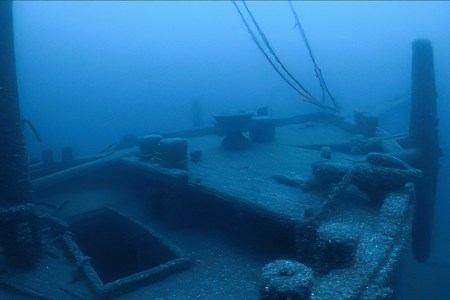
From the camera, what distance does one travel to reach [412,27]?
105m

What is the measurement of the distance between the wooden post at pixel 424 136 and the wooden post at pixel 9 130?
8865 mm

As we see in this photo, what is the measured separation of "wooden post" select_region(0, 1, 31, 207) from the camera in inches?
197

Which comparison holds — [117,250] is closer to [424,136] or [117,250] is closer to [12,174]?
[12,174]

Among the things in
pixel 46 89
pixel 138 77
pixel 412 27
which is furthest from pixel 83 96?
pixel 412 27

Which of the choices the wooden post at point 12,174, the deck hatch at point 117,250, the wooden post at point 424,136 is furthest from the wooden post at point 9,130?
the wooden post at point 424,136

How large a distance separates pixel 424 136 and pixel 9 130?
9.37 metres

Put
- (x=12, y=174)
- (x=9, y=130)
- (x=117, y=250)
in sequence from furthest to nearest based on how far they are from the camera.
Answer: (x=117, y=250), (x=12, y=174), (x=9, y=130)

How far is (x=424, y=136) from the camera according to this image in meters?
9.24

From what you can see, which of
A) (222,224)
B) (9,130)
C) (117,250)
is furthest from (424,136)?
(9,130)

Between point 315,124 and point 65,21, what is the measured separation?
75570 millimetres

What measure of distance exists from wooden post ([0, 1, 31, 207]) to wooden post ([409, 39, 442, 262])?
29.1 ft

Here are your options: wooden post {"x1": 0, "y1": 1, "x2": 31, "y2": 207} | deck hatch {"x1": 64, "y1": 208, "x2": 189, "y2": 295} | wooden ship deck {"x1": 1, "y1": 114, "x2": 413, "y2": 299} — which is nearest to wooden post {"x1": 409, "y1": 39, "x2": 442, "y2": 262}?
wooden ship deck {"x1": 1, "y1": 114, "x2": 413, "y2": 299}

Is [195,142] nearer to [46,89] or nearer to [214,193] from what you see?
[214,193]

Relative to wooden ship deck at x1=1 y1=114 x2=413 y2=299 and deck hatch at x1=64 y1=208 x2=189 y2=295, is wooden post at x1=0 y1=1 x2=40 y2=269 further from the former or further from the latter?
deck hatch at x1=64 y1=208 x2=189 y2=295
